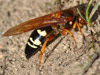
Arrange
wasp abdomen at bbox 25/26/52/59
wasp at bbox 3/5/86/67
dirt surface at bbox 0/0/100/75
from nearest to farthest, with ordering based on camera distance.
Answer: dirt surface at bbox 0/0/100/75 → wasp at bbox 3/5/86/67 → wasp abdomen at bbox 25/26/52/59

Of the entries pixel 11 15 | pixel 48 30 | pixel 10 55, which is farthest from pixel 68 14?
pixel 11 15

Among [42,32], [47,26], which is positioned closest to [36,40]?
[42,32]

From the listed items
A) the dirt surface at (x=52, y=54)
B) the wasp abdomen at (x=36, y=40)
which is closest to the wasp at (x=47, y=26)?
the wasp abdomen at (x=36, y=40)

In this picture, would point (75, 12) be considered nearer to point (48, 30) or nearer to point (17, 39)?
point (48, 30)

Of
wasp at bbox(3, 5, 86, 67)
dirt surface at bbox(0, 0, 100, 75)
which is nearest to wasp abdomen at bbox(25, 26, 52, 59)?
wasp at bbox(3, 5, 86, 67)

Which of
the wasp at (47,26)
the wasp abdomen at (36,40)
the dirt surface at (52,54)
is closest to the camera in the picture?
the dirt surface at (52,54)

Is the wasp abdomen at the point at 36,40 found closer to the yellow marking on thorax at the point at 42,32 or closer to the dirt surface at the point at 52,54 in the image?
the yellow marking on thorax at the point at 42,32

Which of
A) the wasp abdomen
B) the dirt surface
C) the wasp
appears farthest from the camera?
the wasp abdomen

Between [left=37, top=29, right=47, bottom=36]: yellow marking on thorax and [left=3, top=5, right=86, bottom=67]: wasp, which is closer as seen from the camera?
[left=3, top=5, right=86, bottom=67]: wasp

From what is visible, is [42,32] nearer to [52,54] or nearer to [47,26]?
[47,26]

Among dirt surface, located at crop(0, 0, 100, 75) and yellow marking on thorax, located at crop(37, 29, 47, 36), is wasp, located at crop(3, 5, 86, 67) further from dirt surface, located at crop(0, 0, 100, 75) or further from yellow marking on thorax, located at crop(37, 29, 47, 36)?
dirt surface, located at crop(0, 0, 100, 75)

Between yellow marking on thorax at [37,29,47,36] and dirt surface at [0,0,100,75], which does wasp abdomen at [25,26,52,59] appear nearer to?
yellow marking on thorax at [37,29,47,36]
